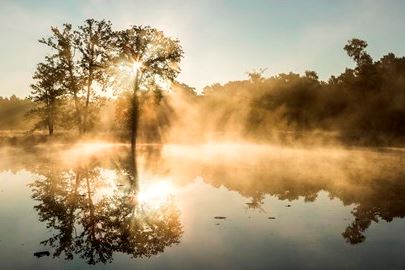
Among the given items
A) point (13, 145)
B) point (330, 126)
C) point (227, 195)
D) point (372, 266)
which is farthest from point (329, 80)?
point (372, 266)

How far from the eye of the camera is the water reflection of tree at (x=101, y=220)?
10664 millimetres

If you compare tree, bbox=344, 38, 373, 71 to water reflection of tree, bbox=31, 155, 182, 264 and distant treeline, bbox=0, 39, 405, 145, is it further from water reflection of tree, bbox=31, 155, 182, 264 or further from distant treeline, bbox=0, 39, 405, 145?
water reflection of tree, bbox=31, 155, 182, 264

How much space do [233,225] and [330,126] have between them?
76.2 m

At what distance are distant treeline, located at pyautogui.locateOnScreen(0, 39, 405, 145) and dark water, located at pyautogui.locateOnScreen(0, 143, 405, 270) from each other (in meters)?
39.7

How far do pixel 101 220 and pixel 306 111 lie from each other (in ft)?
267

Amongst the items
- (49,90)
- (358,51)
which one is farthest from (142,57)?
→ (358,51)

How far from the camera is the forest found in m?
53.9

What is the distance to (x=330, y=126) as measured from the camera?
278ft

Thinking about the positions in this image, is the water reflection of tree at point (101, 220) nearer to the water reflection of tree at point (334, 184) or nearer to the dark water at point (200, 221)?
the dark water at point (200, 221)

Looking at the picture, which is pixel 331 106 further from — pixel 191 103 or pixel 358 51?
pixel 191 103

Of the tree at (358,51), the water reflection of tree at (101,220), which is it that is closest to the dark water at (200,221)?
the water reflection of tree at (101,220)

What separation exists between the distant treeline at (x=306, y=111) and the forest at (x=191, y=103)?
0.21m

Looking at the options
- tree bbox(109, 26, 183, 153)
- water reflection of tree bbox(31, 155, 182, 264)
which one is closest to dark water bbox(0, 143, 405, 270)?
water reflection of tree bbox(31, 155, 182, 264)

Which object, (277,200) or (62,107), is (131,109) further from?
(277,200)
